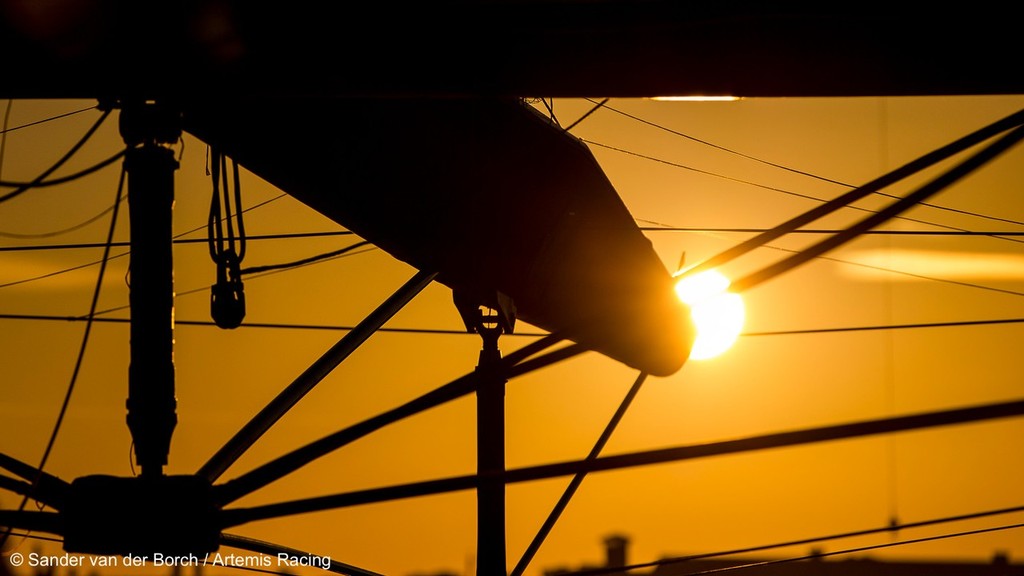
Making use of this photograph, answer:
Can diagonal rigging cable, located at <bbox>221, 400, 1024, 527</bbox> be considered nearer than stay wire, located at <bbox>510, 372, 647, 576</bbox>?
Yes

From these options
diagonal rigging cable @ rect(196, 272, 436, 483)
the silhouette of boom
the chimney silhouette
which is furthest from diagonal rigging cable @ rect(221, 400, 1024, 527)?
the chimney silhouette

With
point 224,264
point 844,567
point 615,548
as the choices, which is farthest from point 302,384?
point 615,548

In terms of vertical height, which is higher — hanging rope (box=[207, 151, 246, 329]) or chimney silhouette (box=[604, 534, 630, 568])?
chimney silhouette (box=[604, 534, 630, 568])

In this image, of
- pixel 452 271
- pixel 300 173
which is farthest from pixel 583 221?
pixel 300 173


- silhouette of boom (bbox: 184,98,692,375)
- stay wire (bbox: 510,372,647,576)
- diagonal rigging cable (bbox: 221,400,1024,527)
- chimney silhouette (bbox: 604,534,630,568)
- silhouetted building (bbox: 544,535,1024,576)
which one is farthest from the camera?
chimney silhouette (bbox: 604,534,630,568)

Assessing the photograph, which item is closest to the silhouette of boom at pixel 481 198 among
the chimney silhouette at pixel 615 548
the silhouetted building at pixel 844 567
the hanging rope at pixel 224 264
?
the hanging rope at pixel 224 264

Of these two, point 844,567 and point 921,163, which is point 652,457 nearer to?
point 921,163

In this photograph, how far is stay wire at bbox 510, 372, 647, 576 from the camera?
24.5 feet

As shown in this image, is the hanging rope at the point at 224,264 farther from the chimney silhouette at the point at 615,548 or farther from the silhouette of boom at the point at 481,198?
the chimney silhouette at the point at 615,548

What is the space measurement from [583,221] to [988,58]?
280cm

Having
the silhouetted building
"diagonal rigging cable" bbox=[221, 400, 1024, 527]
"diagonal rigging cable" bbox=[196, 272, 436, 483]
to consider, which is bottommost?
"diagonal rigging cable" bbox=[221, 400, 1024, 527]

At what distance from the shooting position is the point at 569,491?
7.71m

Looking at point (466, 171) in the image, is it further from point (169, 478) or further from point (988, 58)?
point (988, 58)

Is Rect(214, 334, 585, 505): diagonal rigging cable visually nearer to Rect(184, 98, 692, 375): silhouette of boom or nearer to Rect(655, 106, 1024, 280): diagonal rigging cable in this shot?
Rect(184, 98, 692, 375): silhouette of boom
